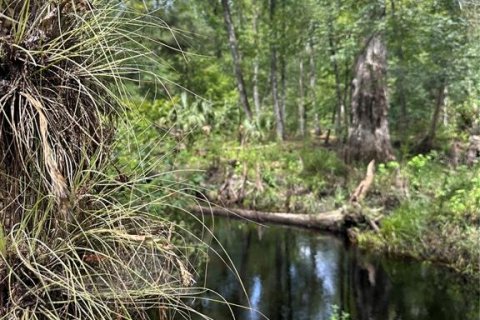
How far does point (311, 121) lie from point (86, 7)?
96.1 ft

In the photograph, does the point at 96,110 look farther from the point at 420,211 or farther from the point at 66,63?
the point at 420,211

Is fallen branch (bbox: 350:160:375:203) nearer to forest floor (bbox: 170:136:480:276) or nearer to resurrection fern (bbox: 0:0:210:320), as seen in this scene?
forest floor (bbox: 170:136:480:276)

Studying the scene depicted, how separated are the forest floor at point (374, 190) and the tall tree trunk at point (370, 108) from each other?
0.59 m

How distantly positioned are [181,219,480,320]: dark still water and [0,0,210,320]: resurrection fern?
13.6 feet

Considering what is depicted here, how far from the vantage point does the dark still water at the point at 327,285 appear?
22.9 feet

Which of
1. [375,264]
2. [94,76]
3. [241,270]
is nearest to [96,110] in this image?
[94,76]

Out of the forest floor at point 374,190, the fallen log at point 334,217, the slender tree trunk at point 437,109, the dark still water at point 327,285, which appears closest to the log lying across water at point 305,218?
the fallen log at point 334,217

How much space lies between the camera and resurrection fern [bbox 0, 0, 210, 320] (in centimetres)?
160

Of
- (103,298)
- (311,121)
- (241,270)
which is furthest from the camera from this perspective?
(311,121)

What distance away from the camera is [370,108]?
14.5m

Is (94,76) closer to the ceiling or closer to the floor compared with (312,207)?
closer to the ceiling

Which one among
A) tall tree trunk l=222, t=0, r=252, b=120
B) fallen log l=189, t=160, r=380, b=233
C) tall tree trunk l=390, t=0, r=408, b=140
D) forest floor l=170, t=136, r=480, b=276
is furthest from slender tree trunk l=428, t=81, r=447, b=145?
tall tree trunk l=222, t=0, r=252, b=120

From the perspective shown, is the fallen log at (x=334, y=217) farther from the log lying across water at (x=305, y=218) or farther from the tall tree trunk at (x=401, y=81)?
the tall tree trunk at (x=401, y=81)

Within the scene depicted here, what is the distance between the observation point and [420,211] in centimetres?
934
